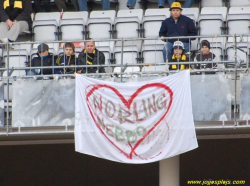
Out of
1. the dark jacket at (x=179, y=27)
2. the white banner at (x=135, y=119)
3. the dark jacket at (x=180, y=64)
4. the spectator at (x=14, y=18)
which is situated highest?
the spectator at (x=14, y=18)

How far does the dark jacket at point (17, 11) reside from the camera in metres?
17.2

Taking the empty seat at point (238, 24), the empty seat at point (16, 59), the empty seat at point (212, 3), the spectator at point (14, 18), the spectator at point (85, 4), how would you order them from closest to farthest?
the empty seat at point (16, 59)
the empty seat at point (238, 24)
the spectator at point (14, 18)
the empty seat at point (212, 3)
the spectator at point (85, 4)

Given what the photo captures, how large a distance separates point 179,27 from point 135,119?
302cm

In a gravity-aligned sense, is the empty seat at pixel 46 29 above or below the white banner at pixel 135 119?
above

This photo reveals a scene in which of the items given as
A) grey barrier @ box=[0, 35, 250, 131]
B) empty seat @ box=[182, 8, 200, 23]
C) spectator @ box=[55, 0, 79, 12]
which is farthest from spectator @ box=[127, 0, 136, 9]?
grey barrier @ box=[0, 35, 250, 131]

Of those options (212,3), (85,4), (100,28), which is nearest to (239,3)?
(212,3)

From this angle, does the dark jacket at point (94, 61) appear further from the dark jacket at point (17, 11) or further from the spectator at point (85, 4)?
the spectator at point (85, 4)

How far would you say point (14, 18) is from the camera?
1728 centimetres

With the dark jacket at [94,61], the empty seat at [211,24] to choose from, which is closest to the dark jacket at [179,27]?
the empty seat at [211,24]

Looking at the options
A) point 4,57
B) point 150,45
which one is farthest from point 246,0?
point 4,57

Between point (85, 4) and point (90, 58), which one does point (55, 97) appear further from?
point (85, 4)

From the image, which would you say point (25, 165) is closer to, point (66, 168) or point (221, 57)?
point (66, 168)

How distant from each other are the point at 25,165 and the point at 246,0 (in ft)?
22.0

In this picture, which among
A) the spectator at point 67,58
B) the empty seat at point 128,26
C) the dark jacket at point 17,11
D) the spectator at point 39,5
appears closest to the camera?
the spectator at point 67,58
